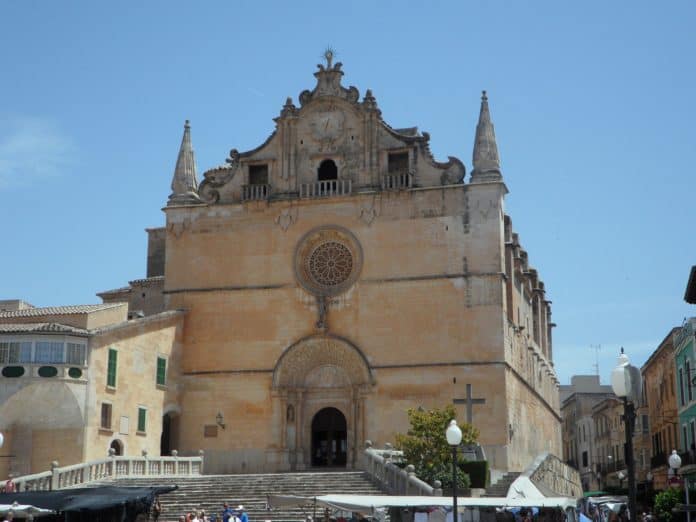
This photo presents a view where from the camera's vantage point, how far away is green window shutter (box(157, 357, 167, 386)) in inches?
1591

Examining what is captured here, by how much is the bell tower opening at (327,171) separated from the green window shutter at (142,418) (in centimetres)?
1122

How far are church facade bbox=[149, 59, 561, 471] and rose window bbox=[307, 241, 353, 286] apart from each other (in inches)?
2.2

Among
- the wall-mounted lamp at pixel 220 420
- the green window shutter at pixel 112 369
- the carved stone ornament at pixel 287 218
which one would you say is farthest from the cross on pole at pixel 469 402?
the green window shutter at pixel 112 369

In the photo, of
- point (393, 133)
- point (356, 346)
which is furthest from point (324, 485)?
point (393, 133)

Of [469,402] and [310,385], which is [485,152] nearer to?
[469,402]

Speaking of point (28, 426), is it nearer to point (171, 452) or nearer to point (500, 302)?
point (171, 452)

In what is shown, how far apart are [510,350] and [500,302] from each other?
8.32 ft

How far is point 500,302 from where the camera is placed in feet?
128

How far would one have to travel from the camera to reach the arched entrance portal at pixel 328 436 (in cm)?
4103

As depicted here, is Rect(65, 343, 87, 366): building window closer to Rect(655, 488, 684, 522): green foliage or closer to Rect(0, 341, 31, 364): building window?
Rect(0, 341, 31, 364): building window

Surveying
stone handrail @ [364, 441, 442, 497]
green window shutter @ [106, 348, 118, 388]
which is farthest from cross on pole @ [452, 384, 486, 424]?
green window shutter @ [106, 348, 118, 388]

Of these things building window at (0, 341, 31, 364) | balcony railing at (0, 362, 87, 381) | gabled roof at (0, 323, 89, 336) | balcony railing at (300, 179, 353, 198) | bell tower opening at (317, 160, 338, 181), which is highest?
bell tower opening at (317, 160, 338, 181)

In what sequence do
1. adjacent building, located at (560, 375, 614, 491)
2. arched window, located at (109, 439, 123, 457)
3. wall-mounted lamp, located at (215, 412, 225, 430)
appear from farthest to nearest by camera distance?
adjacent building, located at (560, 375, 614, 491)
wall-mounted lamp, located at (215, 412, 225, 430)
arched window, located at (109, 439, 123, 457)

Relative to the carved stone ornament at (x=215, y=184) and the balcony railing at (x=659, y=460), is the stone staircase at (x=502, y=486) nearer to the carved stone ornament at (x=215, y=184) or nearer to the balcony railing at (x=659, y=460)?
the balcony railing at (x=659, y=460)
